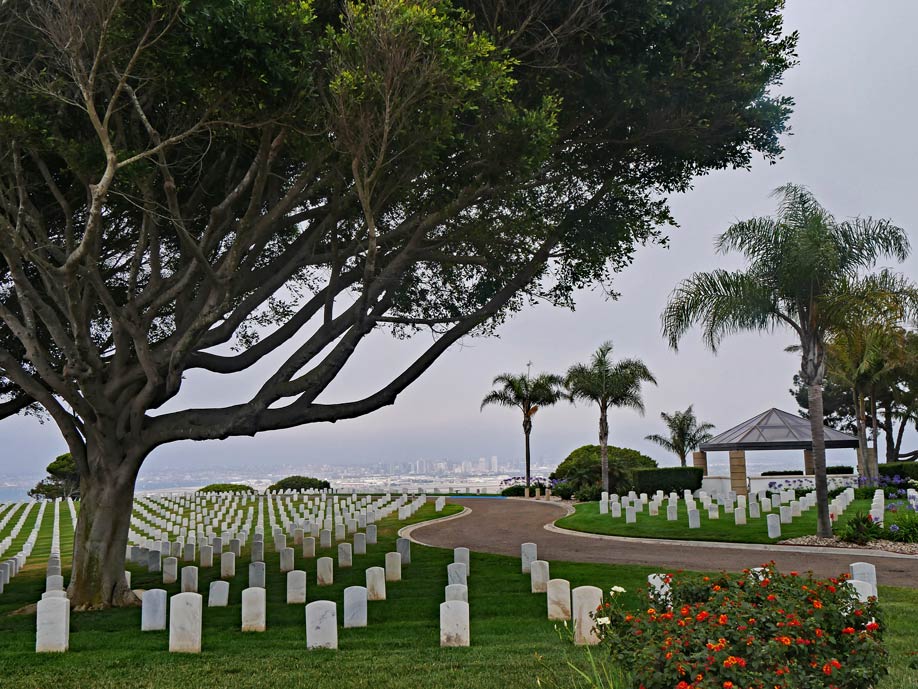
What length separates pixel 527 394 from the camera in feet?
134

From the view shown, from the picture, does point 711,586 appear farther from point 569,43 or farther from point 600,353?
point 600,353

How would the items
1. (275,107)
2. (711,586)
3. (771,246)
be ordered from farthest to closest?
(771,246), (275,107), (711,586)

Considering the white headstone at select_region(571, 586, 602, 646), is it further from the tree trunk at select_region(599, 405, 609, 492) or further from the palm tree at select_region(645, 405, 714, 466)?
the palm tree at select_region(645, 405, 714, 466)

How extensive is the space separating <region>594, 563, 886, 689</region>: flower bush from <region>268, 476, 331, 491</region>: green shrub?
40.3m

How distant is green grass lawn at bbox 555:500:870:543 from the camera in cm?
1778

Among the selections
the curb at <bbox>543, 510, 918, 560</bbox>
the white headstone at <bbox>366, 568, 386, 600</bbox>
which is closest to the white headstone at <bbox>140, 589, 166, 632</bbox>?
the white headstone at <bbox>366, 568, 386, 600</bbox>

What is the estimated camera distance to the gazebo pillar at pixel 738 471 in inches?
1300

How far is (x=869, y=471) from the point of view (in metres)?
31.9

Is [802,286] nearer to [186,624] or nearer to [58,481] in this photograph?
[186,624]

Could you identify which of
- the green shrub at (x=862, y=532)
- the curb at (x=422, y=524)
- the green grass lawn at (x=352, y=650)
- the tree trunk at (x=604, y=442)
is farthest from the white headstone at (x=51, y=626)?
the tree trunk at (x=604, y=442)

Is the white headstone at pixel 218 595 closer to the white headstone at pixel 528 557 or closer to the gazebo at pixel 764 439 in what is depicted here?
the white headstone at pixel 528 557

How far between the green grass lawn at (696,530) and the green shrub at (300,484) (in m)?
24.0

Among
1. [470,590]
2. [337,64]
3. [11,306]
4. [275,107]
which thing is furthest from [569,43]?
[11,306]

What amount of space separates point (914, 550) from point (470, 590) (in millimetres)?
9781
